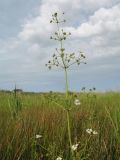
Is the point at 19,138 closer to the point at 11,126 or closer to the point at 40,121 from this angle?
the point at 11,126

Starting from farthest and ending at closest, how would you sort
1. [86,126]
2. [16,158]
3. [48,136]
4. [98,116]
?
[98,116] → [86,126] → [48,136] → [16,158]

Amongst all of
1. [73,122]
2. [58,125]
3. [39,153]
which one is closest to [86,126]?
[73,122]

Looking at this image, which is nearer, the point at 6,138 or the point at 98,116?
the point at 6,138

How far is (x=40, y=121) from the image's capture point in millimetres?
6059

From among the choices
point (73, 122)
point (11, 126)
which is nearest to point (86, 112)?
point (73, 122)

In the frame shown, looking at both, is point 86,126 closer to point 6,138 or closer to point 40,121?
point 40,121

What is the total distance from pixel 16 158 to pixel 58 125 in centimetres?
112

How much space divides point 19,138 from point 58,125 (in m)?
0.80

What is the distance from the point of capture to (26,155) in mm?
5211

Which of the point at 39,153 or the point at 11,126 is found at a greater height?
the point at 11,126

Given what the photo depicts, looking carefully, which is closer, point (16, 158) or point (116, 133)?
point (16, 158)

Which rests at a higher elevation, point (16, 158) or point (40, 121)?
point (40, 121)

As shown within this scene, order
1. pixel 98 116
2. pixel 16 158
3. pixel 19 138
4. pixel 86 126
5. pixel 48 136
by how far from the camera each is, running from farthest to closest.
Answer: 1. pixel 98 116
2. pixel 86 126
3. pixel 48 136
4. pixel 19 138
5. pixel 16 158

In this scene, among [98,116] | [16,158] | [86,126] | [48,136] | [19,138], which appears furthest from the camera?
[98,116]
